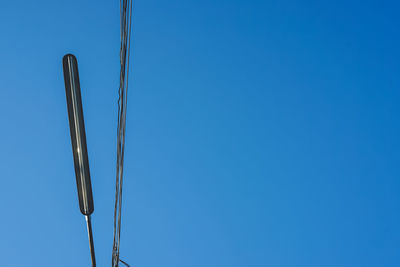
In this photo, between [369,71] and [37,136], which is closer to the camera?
[37,136]

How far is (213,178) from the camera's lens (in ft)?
4.00

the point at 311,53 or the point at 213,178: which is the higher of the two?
the point at 311,53

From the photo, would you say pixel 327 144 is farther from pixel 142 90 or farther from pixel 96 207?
pixel 96 207

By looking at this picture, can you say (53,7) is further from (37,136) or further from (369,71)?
(369,71)

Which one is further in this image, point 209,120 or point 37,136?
point 209,120

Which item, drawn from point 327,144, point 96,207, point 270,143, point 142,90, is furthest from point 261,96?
point 96,207

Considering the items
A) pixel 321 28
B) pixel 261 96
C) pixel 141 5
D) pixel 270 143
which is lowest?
pixel 270 143

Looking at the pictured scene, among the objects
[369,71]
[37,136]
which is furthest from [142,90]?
[369,71]

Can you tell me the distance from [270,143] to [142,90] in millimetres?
466

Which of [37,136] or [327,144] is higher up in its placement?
[327,144]

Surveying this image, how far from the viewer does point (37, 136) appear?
3.64ft

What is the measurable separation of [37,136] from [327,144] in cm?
95

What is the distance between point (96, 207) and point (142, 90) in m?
0.40


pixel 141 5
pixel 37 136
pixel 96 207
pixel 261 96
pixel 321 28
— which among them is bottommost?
pixel 96 207
